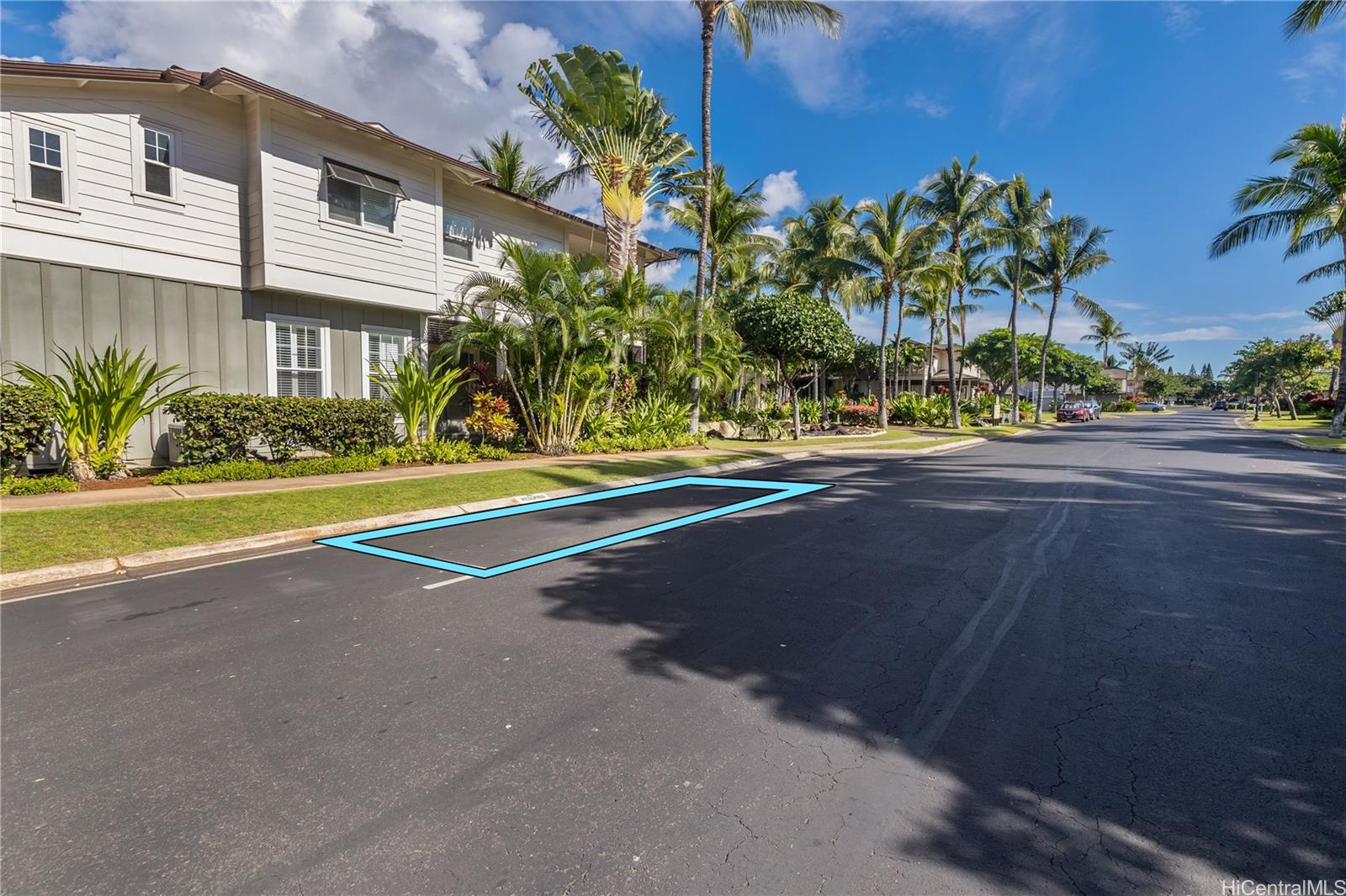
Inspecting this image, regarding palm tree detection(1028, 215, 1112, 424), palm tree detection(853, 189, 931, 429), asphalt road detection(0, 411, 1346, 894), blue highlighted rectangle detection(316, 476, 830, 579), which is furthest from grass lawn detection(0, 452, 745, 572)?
palm tree detection(1028, 215, 1112, 424)

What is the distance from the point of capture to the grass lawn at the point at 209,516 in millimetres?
6676

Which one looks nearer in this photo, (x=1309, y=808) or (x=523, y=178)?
(x=1309, y=808)

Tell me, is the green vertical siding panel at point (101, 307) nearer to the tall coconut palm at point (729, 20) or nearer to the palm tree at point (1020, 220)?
the tall coconut palm at point (729, 20)

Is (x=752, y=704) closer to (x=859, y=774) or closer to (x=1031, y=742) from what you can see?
(x=859, y=774)

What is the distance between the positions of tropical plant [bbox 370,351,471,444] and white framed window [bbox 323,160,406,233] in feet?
10.6

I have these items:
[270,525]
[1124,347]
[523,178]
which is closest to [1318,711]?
[270,525]

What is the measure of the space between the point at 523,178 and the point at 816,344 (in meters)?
13.5

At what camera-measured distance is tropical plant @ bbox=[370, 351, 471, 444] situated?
13781mm

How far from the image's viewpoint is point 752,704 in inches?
141

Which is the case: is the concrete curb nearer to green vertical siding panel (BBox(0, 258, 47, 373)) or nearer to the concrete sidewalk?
the concrete sidewalk

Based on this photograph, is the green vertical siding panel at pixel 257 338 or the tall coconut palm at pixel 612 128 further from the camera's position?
the tall coconut palm at pixel 612 128

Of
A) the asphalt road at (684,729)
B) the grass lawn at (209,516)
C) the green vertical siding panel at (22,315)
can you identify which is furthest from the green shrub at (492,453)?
the asphalt road at (684,729)

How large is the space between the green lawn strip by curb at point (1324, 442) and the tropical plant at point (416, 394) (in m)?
26.4

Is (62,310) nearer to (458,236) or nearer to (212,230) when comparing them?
(212,230)
